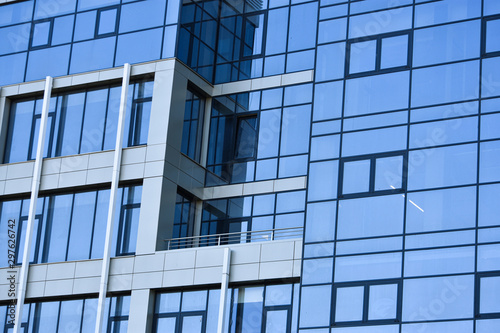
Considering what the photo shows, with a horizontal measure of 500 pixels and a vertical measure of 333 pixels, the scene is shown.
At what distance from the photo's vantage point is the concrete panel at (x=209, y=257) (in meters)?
36.4

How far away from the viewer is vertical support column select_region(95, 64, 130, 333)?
37.3 m

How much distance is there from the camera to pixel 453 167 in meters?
32.1

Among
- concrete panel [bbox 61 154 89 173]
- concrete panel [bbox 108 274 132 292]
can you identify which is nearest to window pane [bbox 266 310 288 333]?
concrete panel [bbox 108 274 132 292]

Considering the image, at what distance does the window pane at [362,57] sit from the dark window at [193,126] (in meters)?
8.21

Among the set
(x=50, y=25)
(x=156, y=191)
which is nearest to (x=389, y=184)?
(x=156, y=191)

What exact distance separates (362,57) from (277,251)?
23.1 ft

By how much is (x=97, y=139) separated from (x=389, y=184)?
12768mm

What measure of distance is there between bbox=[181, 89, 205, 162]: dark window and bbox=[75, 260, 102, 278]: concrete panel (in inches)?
211

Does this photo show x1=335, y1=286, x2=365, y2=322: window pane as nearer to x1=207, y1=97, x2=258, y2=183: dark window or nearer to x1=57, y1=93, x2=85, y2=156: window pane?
x1=207, y1=97, x2=258, y2=183: dark window

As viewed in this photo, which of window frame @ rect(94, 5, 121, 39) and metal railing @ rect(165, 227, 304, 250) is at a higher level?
window frame @ rect(94, 5, 121, 39)

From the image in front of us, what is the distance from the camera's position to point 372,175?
33125 millimetres

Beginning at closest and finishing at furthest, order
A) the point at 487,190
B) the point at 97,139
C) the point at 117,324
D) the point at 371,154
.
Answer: the point at 487,190 → the point at 371,154 → the point at 117,324 → the point at 97,139

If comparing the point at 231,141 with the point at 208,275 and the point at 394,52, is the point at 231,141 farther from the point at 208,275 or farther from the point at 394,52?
the point at 394,52

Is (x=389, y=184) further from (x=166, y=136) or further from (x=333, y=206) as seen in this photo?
(x=166, y=136)
